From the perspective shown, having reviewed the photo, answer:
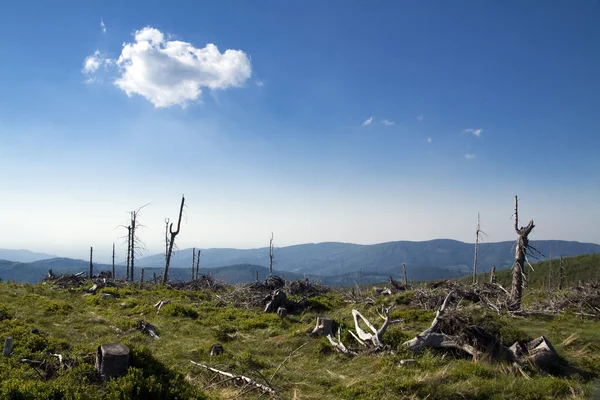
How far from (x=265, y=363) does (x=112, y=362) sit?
176 inches

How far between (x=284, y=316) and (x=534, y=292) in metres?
19.8

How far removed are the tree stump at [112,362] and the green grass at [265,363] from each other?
0.21 meters

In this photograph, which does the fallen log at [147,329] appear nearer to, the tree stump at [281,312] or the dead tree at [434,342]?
the tree stump at [281,312]

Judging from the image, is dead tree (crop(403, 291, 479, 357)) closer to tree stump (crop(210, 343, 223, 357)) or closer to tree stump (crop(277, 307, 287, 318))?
tree stump (crop(210, 343, 223, 357))

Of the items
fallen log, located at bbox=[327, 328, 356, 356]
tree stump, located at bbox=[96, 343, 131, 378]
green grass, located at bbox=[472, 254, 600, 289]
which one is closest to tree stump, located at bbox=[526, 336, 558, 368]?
fallen log, located at bbox=[327, 328, 356, 356]

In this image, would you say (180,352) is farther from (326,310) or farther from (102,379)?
(326,310)

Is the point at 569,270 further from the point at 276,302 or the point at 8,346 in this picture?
the point at 8,346

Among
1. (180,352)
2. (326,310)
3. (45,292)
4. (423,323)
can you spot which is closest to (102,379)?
(180,352)

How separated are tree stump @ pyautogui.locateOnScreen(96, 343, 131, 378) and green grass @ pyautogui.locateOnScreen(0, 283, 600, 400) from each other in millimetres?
212

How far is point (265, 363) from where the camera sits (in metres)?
10.1

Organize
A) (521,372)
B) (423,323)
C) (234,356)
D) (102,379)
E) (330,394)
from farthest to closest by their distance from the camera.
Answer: (423,323), (234,356), (521,372), (330,394), (102,379)

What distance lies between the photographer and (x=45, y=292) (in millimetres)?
23625

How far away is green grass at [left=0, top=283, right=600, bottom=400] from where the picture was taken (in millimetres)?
6773

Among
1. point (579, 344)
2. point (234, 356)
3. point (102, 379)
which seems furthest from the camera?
point (579, 344)
